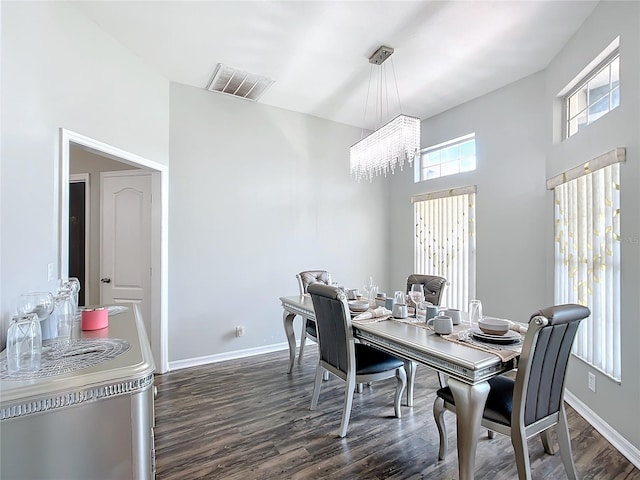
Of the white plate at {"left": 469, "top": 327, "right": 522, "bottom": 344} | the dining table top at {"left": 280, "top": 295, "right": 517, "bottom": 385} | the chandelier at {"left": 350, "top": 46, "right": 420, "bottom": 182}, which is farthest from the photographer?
the chandelier at {"left": 350, "top": 46, "right": 420, "bottom": 182}

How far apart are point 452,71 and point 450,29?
756 millimetres

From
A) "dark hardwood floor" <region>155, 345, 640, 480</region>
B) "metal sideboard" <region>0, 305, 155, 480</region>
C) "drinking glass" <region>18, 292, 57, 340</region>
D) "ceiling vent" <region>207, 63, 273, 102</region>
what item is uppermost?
"ceiling vent" <region>207, 63, 273, 102</region>

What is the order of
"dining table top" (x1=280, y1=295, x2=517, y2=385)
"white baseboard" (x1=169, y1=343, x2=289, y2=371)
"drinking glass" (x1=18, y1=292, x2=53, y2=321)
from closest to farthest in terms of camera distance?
"drinking glass" (x1=18, y1=292, x2=53, y2=321)
"dining table top" (x1=280, y1=295, x2=517, y2=385)
"white baseboard" (x1=169, y1=343, x2=289, y2=371)

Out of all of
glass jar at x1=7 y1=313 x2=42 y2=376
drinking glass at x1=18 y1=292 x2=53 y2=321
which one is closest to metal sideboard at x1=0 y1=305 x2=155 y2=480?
glass jar at x1=7 y1=313 x2=42 y2=376

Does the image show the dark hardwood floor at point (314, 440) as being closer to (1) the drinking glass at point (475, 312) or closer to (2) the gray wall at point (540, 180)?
(2) the gray wall at point (540, 180)

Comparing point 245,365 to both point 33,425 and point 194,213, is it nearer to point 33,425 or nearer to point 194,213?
point 194,213

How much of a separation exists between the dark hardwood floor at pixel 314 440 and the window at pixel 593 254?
602 millimetres

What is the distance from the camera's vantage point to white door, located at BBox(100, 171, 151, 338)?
12.1 feet

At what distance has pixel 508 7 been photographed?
96.6 inches

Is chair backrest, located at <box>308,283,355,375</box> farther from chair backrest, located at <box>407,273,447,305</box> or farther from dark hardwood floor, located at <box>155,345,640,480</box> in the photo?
chair backrest, located at <box>407,273,447,305</box>

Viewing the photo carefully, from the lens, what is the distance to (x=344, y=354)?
2.39 metres

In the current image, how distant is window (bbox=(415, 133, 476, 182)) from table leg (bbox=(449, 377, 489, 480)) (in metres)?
3.15

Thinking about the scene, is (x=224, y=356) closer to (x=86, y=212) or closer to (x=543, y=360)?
(x=86, y=212)

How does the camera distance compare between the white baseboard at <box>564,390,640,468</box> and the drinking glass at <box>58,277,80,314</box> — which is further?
the white baseboard at <box>564,390,640,468</box>
